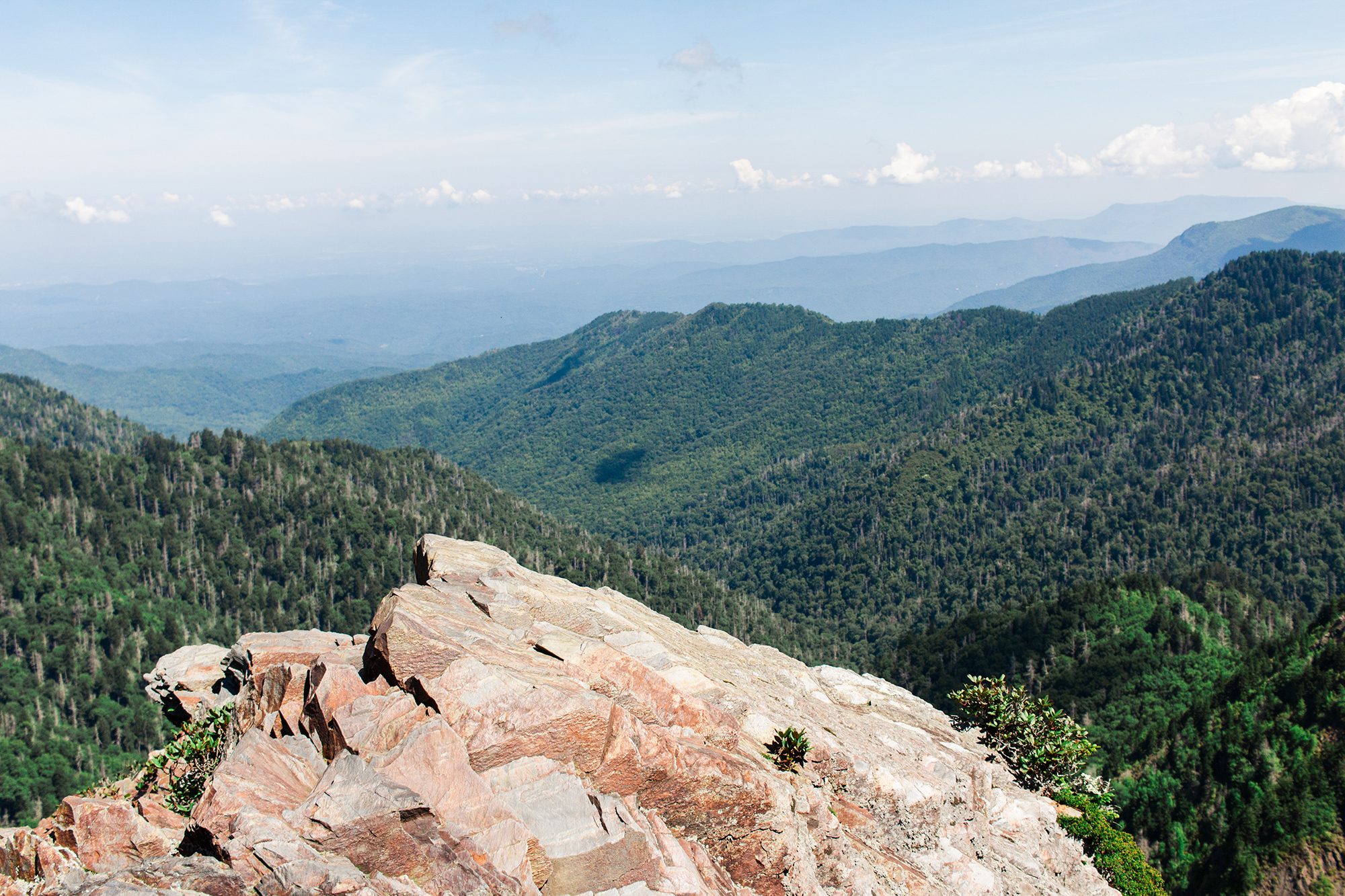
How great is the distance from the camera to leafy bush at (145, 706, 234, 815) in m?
31.0

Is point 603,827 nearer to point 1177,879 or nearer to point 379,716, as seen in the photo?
point 379,716

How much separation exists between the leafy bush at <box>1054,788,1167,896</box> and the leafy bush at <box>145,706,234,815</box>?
1564 inches

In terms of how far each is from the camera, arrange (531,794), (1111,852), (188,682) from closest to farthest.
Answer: (531,794)
(1111,852)
(188,682)

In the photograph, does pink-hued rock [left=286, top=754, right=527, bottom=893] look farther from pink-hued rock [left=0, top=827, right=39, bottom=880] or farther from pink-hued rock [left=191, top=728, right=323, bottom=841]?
pink-hued rock [left=0, top=827, right=39, bottom=880]

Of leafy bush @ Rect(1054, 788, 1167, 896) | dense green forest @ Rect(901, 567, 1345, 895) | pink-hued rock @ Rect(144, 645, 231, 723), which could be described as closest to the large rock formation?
leafy bush @ Rect(1054, 788, 1167, 896)

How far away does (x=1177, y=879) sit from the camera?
88.9 meters

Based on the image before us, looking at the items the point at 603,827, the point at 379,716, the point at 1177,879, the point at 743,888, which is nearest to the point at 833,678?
the point at 743,888

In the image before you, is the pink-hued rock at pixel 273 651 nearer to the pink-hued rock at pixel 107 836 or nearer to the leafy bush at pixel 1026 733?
the pink-hued rock at pixel 107 836

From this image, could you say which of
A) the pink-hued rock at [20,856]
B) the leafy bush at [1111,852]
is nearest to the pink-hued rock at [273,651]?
the pink-hued rock at [20,856]

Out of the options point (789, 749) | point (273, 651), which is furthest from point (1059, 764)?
point (273, 651)

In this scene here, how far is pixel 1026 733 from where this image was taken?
4462cm

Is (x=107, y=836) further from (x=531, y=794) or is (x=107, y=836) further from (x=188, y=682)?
(x=188, y=682)

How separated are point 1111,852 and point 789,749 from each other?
18872 mm

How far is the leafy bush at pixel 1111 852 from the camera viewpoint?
37469 mm
